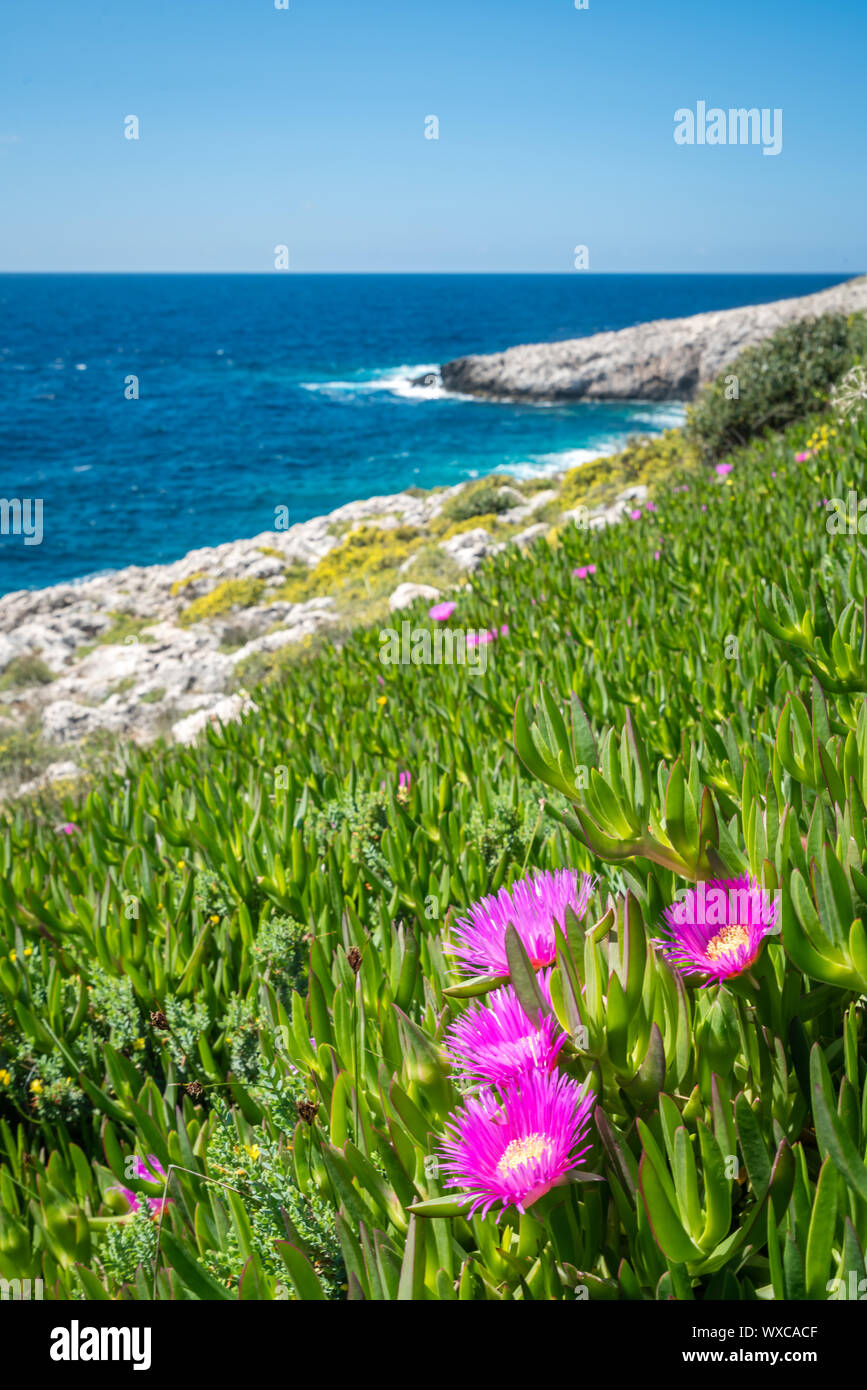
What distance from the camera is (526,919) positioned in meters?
1.04

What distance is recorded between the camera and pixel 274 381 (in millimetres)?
60125

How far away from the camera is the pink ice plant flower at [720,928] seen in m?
0.90

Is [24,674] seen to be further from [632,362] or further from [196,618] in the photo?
[632,362]

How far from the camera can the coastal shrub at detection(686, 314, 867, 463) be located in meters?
10.5

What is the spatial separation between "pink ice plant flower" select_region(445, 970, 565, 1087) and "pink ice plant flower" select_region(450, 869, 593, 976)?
0.12ft

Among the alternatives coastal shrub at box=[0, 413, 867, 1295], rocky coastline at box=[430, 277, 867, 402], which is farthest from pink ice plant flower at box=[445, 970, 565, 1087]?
rocky coastline at box=[430, 277, 867, 402]

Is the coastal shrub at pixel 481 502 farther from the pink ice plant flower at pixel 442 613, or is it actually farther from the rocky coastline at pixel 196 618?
the pink ice plant flower at pixel 442 613

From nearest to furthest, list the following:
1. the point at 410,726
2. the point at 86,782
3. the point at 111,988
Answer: the point at 111,988 < the point at 410,726 < the point at 86,782

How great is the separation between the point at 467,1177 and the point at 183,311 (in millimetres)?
130057

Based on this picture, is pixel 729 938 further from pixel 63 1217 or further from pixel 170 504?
pixel 170 504

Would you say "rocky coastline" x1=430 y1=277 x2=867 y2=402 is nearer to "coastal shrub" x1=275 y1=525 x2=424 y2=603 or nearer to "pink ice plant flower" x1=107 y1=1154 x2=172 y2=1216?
"coastal shrub" x1=275 y1=525 x2=424 y2=603

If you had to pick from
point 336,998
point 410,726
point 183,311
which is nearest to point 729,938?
point 336,998

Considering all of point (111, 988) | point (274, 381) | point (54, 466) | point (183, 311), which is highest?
point (183, 311)

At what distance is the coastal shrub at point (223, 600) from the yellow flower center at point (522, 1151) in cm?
1570
